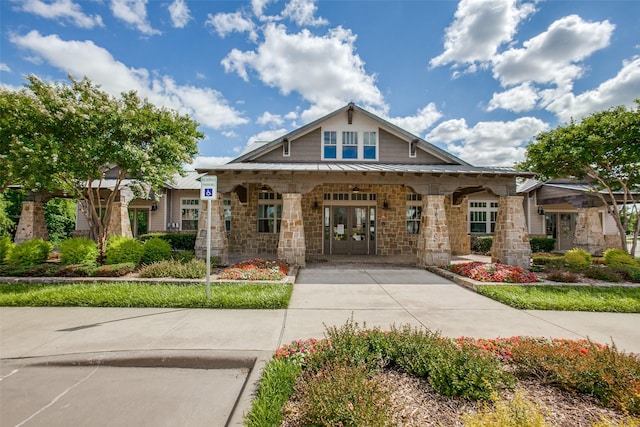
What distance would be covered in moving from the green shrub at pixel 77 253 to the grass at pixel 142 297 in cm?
184

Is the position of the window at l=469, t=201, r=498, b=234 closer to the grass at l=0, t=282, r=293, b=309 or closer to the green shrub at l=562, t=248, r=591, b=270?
the green shrub at l=562, t=248, r=591, b=270

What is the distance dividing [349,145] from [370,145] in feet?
3.25

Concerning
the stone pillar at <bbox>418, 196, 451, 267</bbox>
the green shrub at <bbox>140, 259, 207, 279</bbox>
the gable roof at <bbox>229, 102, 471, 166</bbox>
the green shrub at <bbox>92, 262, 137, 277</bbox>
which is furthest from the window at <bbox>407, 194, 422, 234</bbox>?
the green shrub at <bbox>92, 262, 137, 277</bbox>

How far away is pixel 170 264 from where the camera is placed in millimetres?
8344

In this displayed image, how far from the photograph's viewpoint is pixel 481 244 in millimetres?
16125

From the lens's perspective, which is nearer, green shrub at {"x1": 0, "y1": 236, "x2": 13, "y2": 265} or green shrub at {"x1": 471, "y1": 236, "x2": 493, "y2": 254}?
green shrub at {"x1": 0, "y1": 236, "x2": 13, "y2": 265}

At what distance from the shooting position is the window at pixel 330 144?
13.1 m

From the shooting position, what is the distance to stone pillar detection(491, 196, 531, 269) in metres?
10.5

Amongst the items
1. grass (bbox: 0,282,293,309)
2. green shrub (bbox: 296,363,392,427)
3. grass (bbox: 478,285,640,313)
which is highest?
green shrub (bbox: 296,363,392,427)

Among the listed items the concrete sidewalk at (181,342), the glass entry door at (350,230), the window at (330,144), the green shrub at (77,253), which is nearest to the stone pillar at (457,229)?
the glass entry door at (350,230)

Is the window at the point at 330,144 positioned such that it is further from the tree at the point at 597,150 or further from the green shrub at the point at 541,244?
the green shrub at the point at 541,244

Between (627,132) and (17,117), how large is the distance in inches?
736

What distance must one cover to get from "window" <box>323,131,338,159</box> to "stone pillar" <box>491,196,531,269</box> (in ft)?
23.5

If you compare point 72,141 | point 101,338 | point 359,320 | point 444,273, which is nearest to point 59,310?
point 101,338
